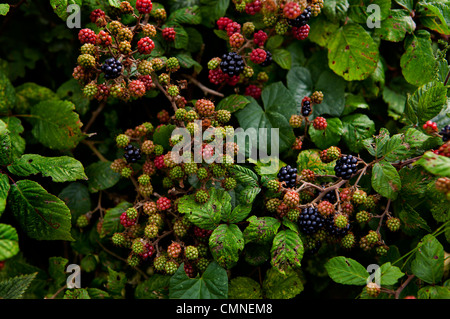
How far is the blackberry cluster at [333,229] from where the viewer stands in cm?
134

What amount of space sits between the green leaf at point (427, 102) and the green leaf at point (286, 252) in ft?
2.16

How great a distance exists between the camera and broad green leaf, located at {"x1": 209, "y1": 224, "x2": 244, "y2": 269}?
1.31 meters

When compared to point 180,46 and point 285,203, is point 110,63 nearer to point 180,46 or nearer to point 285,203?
point 180,46

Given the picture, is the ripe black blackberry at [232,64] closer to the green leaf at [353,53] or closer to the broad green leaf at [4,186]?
the green leaf at [353,53]

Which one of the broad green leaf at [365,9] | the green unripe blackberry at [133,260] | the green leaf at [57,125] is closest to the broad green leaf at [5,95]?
the green leaf at [57,125]

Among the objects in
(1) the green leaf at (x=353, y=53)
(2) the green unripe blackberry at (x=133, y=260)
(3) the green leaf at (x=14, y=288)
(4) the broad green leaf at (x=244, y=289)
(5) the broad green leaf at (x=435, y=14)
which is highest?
(5) the broad green leaf at (x=435, y=14)

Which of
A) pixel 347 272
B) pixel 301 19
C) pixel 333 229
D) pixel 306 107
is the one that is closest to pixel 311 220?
pixel 333 229

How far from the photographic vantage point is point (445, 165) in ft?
3.35

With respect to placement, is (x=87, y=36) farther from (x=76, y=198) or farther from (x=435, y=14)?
(x=435, y=14)

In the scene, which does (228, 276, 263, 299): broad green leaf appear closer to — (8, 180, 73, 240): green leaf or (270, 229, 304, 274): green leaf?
(270, 229, 304, 274): green leaf

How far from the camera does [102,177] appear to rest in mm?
1662

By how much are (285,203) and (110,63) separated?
32.3 inches
